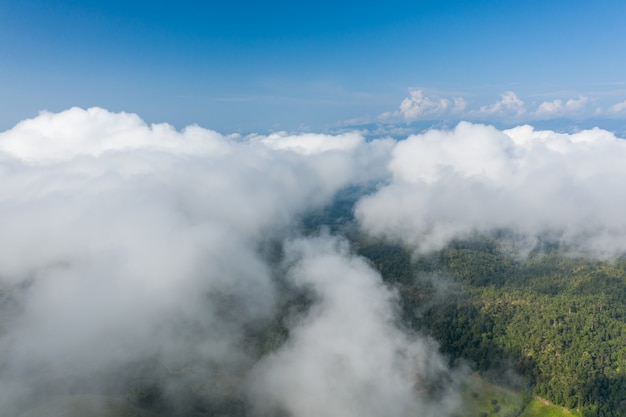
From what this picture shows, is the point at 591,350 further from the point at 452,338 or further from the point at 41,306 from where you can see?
the point at 41,306

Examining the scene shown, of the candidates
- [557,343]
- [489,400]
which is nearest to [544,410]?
[489,400]

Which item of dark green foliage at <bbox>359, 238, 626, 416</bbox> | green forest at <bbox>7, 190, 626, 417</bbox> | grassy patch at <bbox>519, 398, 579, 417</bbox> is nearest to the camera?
green forest at <bbox>7, 190, 626, 417</bbox>

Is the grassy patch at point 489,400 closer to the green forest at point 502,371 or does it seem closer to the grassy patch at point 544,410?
the green forest at point 502,371

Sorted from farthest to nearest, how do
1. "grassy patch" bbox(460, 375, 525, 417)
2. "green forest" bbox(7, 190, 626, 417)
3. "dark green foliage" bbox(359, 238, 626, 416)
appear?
"dark green foliage" bbox(359, 238, 626, 416) → "grassy patch" bbox(460, 375, 525, 417) → "green forest" bbox(7, 190, 626, 417)

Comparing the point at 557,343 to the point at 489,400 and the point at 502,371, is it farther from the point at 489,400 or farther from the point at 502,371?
the point at 489,400

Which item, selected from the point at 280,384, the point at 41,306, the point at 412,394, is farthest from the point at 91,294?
the point at 412,394

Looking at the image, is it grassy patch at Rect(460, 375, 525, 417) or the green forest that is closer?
the green forest

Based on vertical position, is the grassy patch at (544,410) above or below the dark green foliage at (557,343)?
below

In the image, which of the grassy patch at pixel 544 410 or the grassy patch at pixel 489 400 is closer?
the grassy patch at pixel 544 410

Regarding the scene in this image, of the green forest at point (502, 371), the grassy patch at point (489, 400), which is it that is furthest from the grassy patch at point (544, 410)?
the grassy patch at point (489, 400)

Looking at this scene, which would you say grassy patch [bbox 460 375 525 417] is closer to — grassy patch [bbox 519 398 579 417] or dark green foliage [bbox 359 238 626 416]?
grassy patch [bbox 519 398 579 417]

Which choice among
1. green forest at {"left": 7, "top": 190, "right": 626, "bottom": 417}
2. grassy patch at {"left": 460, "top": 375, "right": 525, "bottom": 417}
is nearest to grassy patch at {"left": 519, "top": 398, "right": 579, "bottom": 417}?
green forest at {"left": 7, "top": 190, "right": 626, "bottom": 417}
